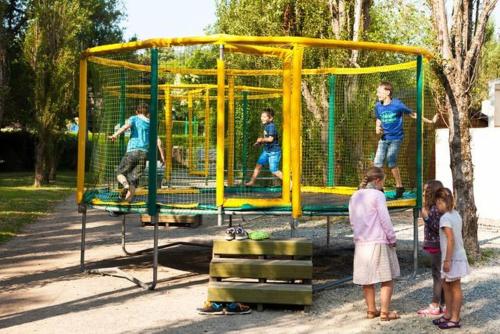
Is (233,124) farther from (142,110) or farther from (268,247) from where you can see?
(268,247)

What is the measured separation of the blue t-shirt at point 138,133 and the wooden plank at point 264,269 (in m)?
2.13

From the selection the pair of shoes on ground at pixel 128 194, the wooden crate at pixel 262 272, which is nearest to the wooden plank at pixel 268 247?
the wooden crate at pixel 262 272

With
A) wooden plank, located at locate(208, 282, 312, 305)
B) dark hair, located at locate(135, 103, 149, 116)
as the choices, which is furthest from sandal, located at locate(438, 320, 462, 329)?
dark hair, located at locate(135, 103, 149, 116)

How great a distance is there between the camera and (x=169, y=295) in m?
7.59

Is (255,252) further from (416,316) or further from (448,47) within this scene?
(448,47)

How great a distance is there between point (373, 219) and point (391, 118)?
2817mm

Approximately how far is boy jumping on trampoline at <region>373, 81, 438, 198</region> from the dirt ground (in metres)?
1.39

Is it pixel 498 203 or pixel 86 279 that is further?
pixel 498 203

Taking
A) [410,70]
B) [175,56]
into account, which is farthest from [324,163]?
[175,56]

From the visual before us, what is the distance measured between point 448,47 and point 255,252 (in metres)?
4.24

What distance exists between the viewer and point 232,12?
22391 millimetres

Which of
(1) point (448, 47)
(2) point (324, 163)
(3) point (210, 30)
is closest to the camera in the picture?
(1) point (448, 47)

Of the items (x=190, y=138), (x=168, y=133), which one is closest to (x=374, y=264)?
(x=168, y=133)

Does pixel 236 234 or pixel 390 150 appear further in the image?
pixel 390 150
